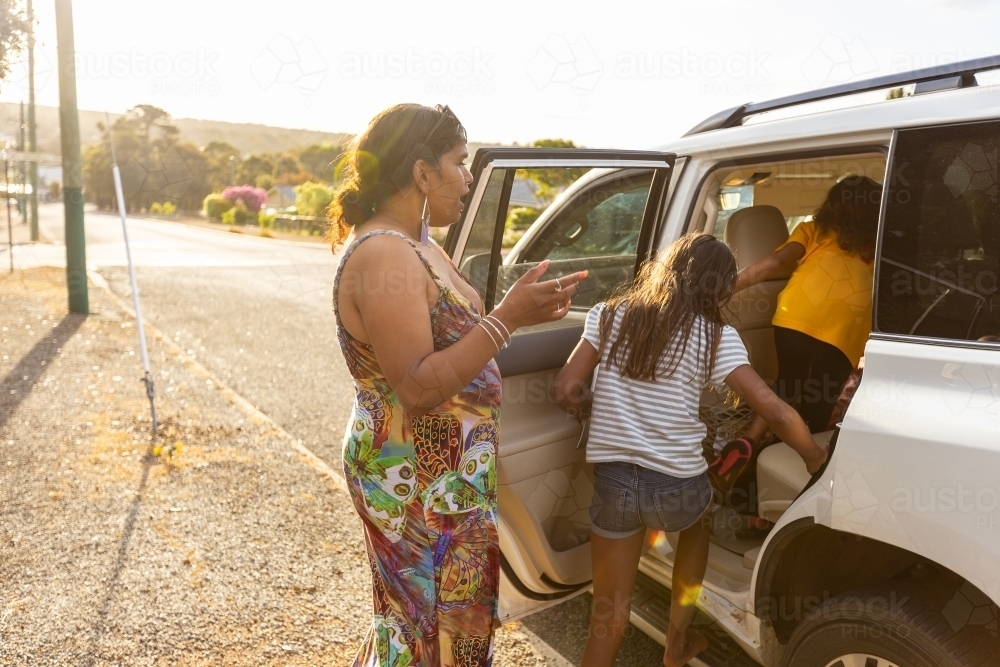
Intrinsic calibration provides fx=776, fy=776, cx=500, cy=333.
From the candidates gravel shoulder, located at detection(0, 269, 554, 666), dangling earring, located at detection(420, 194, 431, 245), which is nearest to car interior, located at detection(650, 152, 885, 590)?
gravel shoulder, located at detection(0, 269, 554, 666)

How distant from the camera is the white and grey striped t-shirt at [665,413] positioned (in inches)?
95.3

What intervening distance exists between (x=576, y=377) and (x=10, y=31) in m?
5.88

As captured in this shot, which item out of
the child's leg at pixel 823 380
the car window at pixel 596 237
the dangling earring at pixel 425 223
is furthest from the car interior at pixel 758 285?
the dangling earring at pixel 425 223

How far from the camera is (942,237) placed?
2.02 meters

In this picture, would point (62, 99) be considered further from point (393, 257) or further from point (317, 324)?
point (393, 257)

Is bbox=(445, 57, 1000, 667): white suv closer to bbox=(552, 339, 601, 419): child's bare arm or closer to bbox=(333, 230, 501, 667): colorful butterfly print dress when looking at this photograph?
bbox=(552, 339, 601, 419): child's bare arm

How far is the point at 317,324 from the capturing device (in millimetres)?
10953

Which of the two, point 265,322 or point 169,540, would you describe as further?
point 265,322

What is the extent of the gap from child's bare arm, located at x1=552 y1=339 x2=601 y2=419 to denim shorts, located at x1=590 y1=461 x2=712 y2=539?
24 centimetres

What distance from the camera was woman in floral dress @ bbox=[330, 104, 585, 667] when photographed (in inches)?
71.1

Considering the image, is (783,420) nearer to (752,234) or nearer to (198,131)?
(752,234)

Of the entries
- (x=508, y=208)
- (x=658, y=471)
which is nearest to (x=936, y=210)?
(x=658, y=471)

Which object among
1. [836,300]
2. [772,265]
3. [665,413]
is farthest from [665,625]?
[772,265]

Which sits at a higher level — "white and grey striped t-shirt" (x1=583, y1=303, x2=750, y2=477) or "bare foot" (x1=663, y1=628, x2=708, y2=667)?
"white and grey striped t-shirt" (x1=583, y1=303, x2=750, y2=477)
